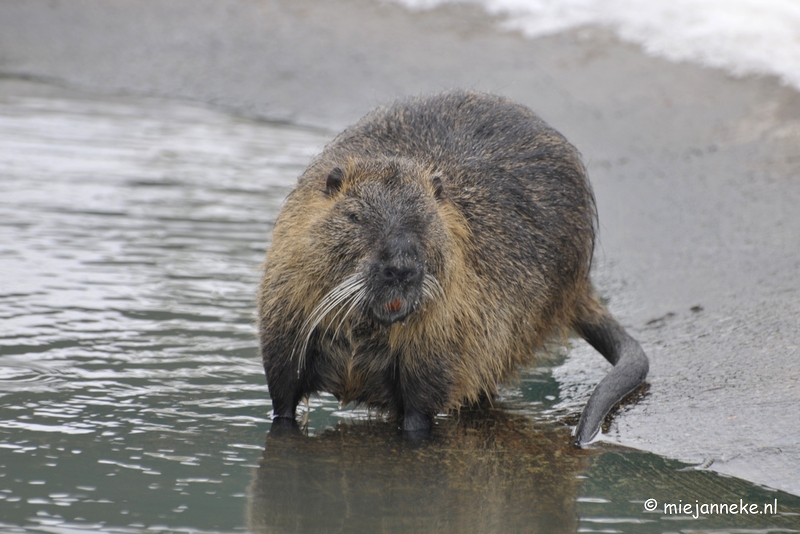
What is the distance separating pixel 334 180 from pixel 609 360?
1343mm

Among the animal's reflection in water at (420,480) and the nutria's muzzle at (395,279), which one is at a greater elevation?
the nutria's muzzle at (395,279)

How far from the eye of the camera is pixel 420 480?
2.82 m

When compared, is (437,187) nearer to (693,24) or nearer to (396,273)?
(396,273)

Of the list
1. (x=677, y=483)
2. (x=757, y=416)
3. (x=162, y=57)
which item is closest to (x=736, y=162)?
(x=757, y=416)

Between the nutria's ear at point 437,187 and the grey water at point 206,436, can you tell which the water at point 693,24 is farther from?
the nutria's ear at point 437,187

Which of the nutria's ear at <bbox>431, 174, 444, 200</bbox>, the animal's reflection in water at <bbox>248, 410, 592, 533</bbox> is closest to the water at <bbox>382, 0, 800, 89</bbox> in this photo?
the nutria's ear at <bbox>431, 174, 444, 200</bbox>

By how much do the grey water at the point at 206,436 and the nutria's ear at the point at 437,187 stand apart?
741 millimetres

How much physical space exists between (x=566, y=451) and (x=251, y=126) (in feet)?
17.7

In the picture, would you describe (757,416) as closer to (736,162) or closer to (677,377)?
(677,377)

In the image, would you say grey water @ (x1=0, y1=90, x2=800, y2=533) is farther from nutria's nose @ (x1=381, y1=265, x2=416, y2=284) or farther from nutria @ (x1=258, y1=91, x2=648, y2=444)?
nutria's nose @ (x1=381, y1=265, x2=416, y2=284)

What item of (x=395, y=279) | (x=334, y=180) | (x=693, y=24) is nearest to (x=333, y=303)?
(x=395, y=279)

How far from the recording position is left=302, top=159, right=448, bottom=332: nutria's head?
9.32 ft

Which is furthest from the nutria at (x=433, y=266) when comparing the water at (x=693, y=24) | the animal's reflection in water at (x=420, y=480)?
the water at (x=693, y=24)

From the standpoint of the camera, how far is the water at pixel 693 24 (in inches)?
307
